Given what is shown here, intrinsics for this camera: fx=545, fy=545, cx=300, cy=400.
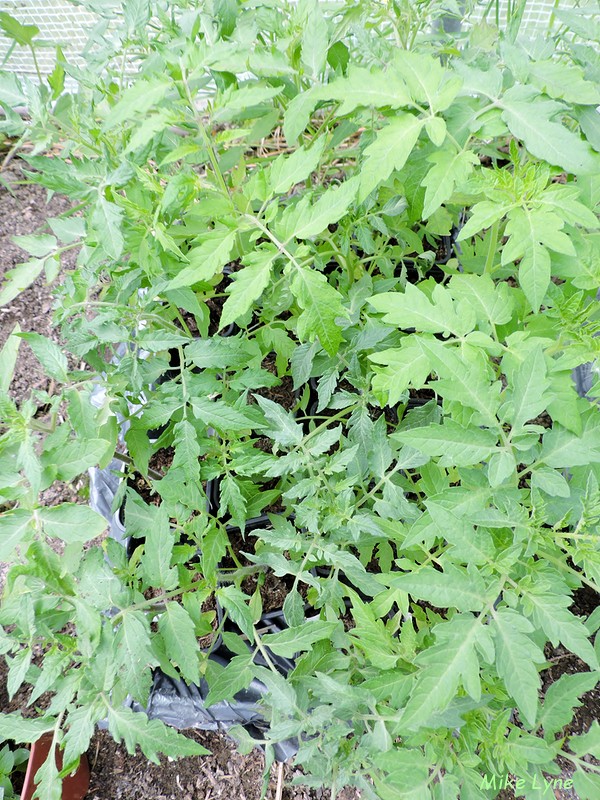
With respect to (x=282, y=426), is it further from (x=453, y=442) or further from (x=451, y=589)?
(x=451, y=589)

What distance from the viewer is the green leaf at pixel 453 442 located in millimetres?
1014

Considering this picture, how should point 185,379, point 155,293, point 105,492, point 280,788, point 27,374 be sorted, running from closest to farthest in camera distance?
point 155,293 → point 185,379 → point 280,788 → point 105,492 → point 27,374

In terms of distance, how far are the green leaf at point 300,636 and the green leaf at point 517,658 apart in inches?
17.0

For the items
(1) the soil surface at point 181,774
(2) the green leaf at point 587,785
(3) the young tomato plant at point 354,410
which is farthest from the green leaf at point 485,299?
(1) the soil surface at point 181,774

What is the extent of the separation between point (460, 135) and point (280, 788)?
6.28 feet

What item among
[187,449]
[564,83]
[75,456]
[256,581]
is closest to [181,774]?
[256,581]

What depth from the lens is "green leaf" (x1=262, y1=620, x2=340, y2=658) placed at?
1.25 metres

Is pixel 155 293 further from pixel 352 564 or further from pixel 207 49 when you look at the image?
pixel 352 564

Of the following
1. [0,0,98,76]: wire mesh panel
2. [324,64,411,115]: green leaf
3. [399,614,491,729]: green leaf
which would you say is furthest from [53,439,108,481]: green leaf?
[0,0,98,76]: wire mesh panel

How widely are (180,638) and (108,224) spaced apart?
889 mm

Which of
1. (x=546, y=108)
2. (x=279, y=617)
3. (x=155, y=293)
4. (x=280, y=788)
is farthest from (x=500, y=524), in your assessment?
(x=280, y=788)

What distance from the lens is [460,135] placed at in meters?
1.16

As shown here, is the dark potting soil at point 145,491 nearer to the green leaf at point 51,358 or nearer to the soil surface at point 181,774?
the soil surface at point 181,774

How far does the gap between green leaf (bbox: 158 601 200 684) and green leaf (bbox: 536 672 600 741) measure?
0.74 metres
